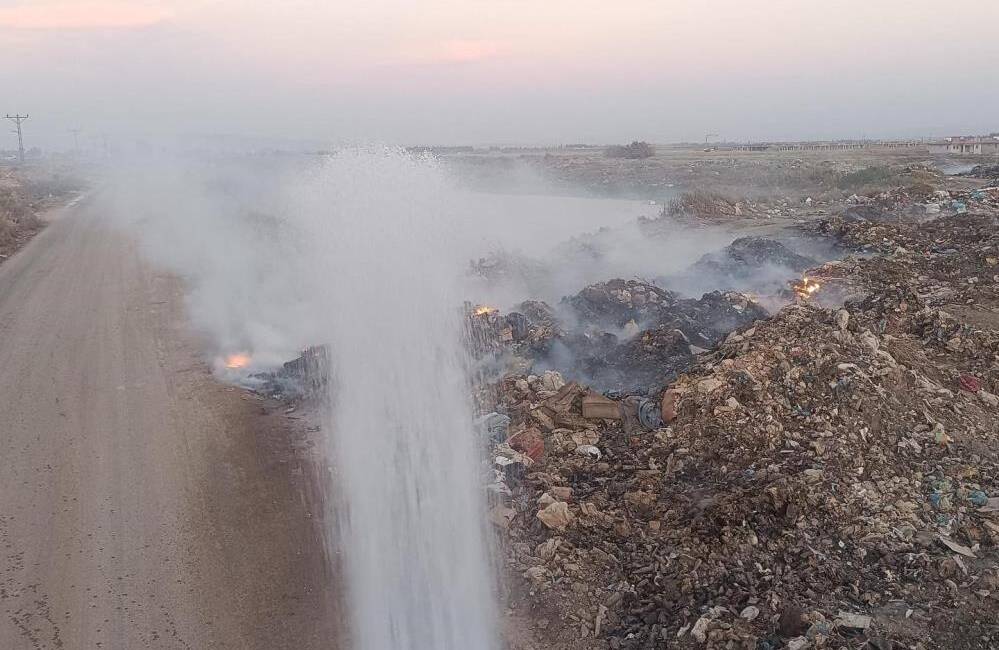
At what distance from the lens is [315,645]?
5.00m

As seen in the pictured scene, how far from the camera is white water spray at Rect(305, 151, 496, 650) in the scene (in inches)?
213

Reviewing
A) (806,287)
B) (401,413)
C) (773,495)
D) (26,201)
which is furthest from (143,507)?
(26,201)

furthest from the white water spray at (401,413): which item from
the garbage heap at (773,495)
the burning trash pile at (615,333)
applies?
the burning trash pile at (615,333)

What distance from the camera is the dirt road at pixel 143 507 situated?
16.9 feet

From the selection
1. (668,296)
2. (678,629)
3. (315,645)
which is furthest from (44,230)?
(678,629)

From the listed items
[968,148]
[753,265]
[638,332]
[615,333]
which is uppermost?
[968,148]

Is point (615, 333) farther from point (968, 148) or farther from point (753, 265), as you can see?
point (968, 148)

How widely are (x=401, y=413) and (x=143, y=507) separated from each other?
3065 mm

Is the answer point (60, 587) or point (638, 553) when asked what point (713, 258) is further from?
point (60, 587)

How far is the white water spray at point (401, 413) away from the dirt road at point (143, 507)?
1.75 ft

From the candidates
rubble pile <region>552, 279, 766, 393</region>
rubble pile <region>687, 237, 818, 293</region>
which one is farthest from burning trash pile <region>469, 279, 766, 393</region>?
rubble pile <region>687, 237, 818, 293</region>

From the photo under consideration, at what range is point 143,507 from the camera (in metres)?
6.54

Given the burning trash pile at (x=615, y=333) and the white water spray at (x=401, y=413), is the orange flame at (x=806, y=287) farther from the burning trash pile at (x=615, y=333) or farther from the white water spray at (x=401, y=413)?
the white water spray at (x=401, y=413)

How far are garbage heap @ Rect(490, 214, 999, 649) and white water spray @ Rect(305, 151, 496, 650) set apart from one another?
1.50 feet
